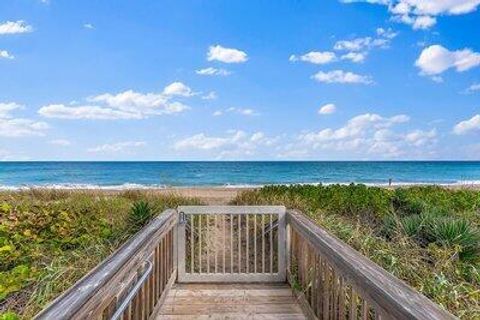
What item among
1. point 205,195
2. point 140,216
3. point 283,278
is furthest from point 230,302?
point 205,195

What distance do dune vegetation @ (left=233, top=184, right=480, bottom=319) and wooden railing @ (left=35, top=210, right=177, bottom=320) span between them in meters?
1.73

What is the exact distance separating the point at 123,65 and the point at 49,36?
4422mm

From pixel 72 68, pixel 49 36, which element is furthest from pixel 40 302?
pixel 72 68

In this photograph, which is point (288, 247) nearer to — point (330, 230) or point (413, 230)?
point (330, 230)

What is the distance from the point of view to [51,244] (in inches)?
200

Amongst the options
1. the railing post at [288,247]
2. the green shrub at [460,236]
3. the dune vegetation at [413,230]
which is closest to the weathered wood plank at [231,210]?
the railing post at [288,247]

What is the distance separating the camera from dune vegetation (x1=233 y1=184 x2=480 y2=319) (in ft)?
11.1

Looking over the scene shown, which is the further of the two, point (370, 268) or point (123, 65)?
point (123, 65)

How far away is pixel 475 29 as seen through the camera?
2153 cm

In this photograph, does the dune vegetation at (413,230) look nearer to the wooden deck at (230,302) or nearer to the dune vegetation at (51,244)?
the wooden deck at (230,302)

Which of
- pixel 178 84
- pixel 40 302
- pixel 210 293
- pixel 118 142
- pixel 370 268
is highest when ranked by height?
pixel 178 84

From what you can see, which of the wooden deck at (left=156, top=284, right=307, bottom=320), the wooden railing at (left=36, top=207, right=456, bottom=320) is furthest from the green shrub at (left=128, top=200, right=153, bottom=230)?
the wooden deck at (left=156, top=284, right=307, bottom=320)

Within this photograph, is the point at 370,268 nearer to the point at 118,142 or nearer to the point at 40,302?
the point at 40,302

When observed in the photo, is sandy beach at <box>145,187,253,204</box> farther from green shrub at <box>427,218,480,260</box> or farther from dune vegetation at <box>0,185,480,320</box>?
green shrub at <box>427,218,480,260</box>
